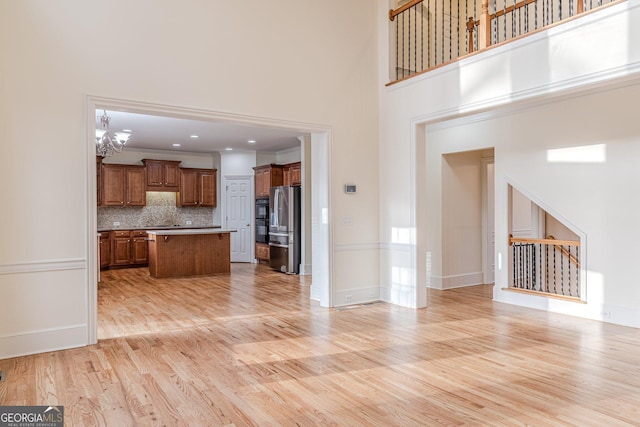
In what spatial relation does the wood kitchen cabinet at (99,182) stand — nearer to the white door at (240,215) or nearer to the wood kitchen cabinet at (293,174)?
the white door at (240,215)

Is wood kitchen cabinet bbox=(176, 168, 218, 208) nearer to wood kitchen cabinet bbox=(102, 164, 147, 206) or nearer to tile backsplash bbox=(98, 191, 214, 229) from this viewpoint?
tile backsplash bbox=(98, 191, 214, 229)

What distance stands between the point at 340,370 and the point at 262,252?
7296 millimetres

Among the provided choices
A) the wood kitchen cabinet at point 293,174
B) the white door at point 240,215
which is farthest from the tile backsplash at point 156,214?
the wood kitchen cabinet at point 293,174

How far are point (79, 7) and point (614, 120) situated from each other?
5.72 m

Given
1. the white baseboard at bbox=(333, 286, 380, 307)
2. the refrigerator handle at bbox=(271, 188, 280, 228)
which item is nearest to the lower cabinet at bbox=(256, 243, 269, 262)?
the refrigerator handle at bbox=(271, 188, 280, 228)

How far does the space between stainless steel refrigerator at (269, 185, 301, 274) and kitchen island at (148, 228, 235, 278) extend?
1.04 m

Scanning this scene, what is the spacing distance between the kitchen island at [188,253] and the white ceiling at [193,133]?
1.96 meters

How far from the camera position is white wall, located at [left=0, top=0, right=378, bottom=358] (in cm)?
375

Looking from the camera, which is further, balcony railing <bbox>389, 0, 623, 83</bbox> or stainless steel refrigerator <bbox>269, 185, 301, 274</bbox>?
stainless steel refrigerator <bbox>269, 185, 301, 274</bbox>

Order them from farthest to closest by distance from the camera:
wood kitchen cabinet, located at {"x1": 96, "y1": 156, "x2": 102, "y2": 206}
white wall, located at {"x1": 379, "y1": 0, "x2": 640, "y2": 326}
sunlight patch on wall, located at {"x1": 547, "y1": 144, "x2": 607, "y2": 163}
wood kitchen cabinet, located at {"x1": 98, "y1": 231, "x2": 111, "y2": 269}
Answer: wood kitchen cabinet, located at {"x1": 96, "y1": 156, "x2": 102, "y2": 206}
wood kitchen cabinet, located at {"x1": 98, "y1": 231, "x2": 111, "y2": 269}
sunlight patch on wall, located at {"x1": 547, "y1": 144, "x2": 607, "y2": 163}
white wall, located at {"x1": 379, "y1": 0, "x2": 640, "y2": 326}

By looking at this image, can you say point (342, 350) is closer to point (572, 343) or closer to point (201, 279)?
point (572, 343)

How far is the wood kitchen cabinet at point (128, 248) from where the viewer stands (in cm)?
973

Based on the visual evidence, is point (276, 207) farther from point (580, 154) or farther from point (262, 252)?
point (580, 154)

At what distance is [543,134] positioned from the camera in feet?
18.3
